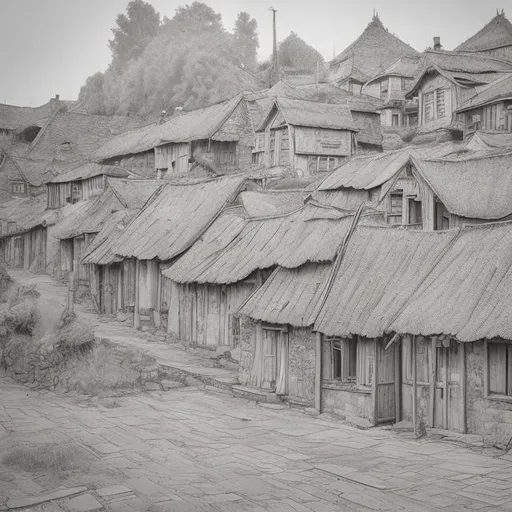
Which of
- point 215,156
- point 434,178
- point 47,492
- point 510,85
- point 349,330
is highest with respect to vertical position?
point 510,85

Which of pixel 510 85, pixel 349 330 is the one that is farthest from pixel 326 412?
pixel 510 85

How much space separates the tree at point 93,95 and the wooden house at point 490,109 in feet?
161

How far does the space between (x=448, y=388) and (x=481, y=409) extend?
1027 millimetres

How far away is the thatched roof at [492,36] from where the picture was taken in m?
61.5

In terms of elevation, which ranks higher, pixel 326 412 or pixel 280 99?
pixel 280 99

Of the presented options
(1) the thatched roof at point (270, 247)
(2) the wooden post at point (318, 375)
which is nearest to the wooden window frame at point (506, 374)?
(2) the wooden post at point (318, 375)

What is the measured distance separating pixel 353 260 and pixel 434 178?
7172 mm

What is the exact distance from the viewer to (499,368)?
632 inches

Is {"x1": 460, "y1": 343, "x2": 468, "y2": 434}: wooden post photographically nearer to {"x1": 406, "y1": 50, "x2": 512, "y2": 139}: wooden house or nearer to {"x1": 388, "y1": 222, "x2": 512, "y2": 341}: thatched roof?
{"x1": 388, "y1": 222, "x2": 512, "y2": 341}: thatched roof

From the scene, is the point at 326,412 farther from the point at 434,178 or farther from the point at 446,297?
the point at 434,178

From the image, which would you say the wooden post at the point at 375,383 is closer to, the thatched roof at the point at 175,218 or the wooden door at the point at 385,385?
the wooden door at the point at 385,385

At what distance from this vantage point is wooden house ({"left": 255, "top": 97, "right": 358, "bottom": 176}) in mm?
44500

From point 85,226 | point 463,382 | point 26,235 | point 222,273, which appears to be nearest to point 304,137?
point 85,226

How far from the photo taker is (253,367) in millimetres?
22203
